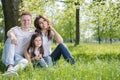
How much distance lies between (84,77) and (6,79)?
157 centimetres

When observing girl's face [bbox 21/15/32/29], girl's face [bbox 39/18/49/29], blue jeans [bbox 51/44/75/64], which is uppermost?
girl's face [bbox 21/15/32/29]

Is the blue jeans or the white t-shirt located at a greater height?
the white t-shirt

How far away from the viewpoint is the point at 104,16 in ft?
62.0

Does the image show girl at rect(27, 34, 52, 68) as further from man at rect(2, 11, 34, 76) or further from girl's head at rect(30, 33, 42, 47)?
man at rect(2, 11, 34, 76)

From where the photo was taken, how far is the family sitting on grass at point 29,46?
834cm

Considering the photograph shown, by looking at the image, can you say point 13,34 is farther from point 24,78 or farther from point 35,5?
point 35,5

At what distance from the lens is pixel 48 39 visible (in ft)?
30.8

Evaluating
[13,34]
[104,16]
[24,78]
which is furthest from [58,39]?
[104,16]

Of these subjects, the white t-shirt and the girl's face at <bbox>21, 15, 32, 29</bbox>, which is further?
the white t-shirt

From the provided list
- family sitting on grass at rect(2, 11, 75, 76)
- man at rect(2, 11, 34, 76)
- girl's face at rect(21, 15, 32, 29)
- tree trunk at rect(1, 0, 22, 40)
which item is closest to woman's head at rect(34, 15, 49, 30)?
family sitting on grass at rect(2, 11, 75, 76)

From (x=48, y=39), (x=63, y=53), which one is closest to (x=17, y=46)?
(x=48, y=39)

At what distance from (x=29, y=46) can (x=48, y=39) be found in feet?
2.73

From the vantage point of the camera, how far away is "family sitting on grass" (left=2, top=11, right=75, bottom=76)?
8336mm

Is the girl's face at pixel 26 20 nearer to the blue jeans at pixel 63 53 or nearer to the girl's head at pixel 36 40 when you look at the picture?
the girl's head at pixel 36 40
